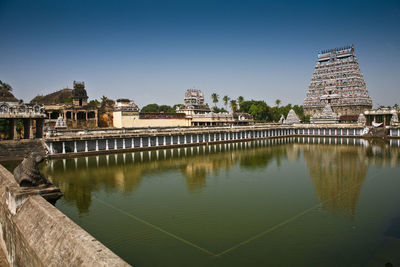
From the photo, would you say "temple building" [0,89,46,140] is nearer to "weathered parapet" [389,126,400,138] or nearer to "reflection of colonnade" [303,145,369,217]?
"reflection of colonnade" [303,145,369,217]

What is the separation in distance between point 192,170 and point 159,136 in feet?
49.3

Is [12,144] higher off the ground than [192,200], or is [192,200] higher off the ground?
[12,144]

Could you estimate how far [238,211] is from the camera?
13578mm

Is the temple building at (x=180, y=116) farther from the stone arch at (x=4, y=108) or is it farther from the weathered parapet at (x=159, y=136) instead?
the stone arch at (x=4, y=108)

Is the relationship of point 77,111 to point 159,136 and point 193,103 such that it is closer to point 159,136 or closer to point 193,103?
point 159,136

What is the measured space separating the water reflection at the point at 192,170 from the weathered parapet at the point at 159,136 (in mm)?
2189

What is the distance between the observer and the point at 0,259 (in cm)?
1000

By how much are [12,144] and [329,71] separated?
243 ft

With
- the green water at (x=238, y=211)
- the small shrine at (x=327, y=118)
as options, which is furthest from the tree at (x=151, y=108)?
the green water at (x=238, y=211)

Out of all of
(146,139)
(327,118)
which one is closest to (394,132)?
(327,118)

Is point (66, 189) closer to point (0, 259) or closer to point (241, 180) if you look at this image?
point (0, 259)

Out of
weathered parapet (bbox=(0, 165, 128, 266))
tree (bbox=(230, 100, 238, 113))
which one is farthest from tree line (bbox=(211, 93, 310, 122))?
weathered parapet (bbox=(0, 165, 128, 266))

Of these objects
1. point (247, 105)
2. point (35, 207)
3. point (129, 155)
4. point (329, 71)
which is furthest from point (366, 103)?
point (35, 207)

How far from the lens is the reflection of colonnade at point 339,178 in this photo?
14.7 meters
